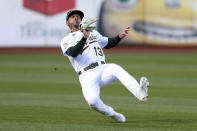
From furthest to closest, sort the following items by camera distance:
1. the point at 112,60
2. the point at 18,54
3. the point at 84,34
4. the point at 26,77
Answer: the point at 18,54 < the point at 112,60 < the point at 26,77 < the point at 84,34

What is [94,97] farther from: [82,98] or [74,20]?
[82,98]

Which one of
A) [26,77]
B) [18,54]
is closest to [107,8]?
[18,54]

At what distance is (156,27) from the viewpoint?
21250mm

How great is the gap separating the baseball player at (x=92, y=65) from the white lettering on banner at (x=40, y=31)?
1254 cm

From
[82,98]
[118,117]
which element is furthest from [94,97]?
[82,98]

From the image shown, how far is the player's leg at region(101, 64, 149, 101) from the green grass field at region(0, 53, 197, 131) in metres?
0.47

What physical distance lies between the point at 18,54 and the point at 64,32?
1.78 meters

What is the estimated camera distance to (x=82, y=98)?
11453 millimetres

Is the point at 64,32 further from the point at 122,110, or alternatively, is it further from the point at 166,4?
the point at 122,110

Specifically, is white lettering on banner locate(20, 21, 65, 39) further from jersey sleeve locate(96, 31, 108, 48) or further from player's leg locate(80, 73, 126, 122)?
player's leg locate(80, 73, 126, 122)

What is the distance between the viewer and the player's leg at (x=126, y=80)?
7875 mm

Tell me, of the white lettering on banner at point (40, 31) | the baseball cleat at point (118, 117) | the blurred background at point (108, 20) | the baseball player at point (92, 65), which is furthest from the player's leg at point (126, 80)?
the white lettering on banner at point (40, 31)

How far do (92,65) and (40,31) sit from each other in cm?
1303

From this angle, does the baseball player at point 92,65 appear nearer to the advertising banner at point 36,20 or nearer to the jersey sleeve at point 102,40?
the jersey sleeve at point 102,40
